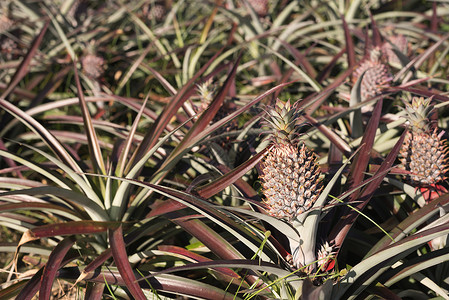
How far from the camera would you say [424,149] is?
1609mm

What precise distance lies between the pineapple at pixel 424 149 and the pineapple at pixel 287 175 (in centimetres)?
52

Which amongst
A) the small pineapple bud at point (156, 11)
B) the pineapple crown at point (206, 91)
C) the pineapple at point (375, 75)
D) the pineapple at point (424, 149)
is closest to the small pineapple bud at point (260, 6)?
the small pineapple bud at point (156, 11)

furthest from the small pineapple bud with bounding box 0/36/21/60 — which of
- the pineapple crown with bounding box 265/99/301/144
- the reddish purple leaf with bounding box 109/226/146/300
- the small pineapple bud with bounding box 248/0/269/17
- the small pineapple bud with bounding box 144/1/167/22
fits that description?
the pineapple crown with bounding box 265/99/301/144

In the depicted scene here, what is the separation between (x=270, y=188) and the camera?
1340mm

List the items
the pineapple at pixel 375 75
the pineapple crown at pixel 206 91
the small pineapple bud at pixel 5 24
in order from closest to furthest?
the pineapple crown at pixel 206 91 < the pineapple at pixel 375 75 < the small pineapple bud at pixel 5 24

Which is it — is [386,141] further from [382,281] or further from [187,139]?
[187,139]

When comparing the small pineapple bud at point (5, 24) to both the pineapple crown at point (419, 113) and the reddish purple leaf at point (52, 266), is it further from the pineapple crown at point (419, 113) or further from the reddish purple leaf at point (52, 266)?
the pineapple crown at point (419, 113)

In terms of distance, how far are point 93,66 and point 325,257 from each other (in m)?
2.28

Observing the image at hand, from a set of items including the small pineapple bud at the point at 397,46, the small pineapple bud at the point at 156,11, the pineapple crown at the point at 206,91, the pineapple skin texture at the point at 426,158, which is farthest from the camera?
the small pineapple bud at the point at 156,11

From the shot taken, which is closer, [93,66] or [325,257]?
[325,257]

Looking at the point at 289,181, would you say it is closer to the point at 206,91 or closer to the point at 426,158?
the point at 426,158

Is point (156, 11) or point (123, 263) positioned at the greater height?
point (156, 11)

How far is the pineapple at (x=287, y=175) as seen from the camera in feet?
4.27

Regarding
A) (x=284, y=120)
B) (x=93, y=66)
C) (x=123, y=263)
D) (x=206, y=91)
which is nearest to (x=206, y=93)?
(x=206, y=91)
